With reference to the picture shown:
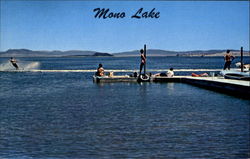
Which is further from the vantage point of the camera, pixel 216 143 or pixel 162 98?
pixel 162 98

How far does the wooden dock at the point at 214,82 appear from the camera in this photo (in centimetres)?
2339

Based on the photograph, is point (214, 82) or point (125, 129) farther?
point (214, 82)

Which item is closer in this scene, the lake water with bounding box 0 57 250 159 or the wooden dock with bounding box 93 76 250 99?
the lake water with bounding box 0 57 250 159

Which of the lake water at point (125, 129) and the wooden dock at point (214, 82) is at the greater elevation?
the wooden dock at point (214, 82)

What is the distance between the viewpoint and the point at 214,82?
1097 inches

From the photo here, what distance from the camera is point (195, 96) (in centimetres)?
2364

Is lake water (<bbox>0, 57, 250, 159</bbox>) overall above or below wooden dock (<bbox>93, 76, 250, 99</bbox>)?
below

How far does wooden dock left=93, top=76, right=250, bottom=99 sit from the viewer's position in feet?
76.7

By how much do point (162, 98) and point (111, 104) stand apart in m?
3.78

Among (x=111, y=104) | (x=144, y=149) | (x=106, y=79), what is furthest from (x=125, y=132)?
(x=106, y=79)

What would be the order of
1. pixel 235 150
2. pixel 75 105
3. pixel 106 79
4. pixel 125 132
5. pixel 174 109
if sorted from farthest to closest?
pixel 106 79 < pixel 75 105 < pixel 174 109 < pixel 125 132 < pixel 235 150

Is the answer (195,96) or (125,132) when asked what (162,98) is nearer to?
(195,96)

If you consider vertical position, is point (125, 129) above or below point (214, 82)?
below

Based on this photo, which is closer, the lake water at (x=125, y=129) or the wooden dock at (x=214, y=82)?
the lake water at (x=125, y=129)
